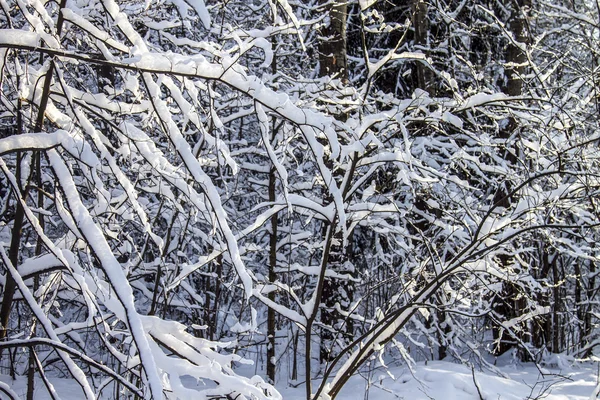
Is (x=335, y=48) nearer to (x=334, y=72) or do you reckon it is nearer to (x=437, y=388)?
(x=334, y=72)

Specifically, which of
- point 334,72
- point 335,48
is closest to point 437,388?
point 334,72

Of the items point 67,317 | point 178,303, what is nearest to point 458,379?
point 178,303

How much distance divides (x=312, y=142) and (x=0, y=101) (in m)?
1.37

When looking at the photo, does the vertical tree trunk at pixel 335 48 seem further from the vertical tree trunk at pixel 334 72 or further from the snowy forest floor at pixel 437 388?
the snowy forest floor at pixel 437 388

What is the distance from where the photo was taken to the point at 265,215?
3459mm

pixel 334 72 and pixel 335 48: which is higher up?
pixel 335 48

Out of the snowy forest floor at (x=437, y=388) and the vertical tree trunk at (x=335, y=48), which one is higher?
the vertical tree trunk at (x=335, y=48)

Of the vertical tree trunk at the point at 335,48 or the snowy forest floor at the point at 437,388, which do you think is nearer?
the snowy forest floor at the point at 437,388

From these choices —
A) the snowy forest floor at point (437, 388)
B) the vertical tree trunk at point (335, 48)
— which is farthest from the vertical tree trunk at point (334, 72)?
the snowy forest floor at point (437, 388)

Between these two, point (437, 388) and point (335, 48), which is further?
point (335, 48)

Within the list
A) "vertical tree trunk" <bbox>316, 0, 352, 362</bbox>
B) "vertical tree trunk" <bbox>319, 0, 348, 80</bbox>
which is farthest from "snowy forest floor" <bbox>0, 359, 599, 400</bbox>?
"vertical tree trunk" <bbox>319, 0, 348, 80</bbox>

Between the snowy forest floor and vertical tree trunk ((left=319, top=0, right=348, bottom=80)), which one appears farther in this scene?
vertical tree trunk ((left=319, top=0, right=348, bottom=80))

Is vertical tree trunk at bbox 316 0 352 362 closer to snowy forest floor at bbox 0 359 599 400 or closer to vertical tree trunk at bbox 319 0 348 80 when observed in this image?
vertical tree trunk at bbox 319 0 348 80

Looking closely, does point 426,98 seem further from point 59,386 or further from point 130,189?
point 59,386
